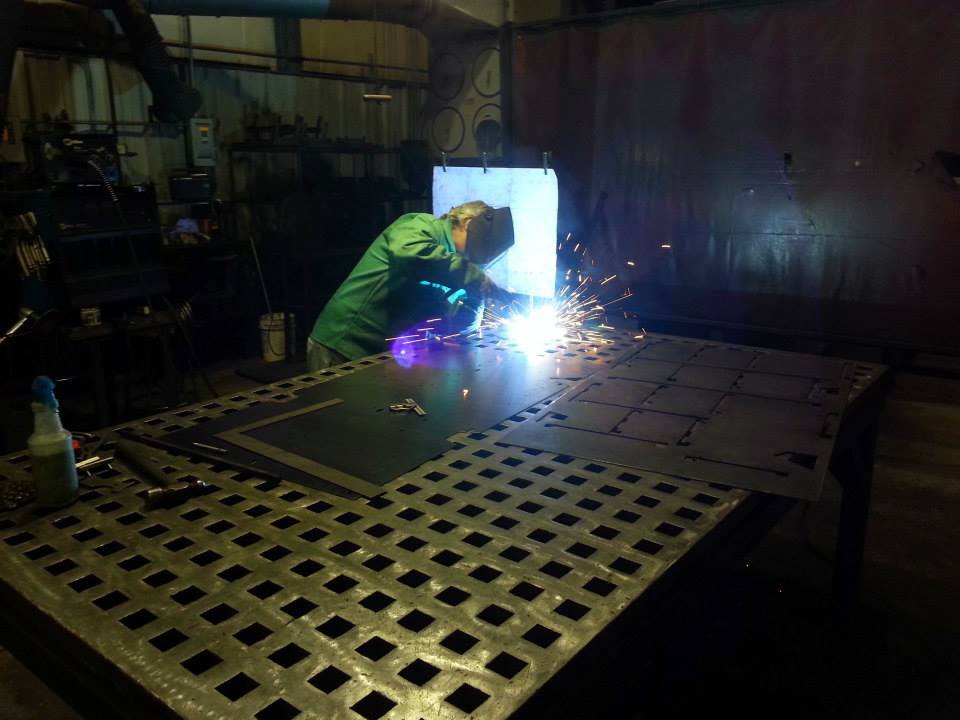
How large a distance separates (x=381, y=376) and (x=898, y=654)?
1.64 metres

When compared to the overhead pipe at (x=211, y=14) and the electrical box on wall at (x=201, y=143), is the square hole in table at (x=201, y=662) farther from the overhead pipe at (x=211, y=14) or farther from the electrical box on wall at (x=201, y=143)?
the electrical box on wall at (x=201, y=143)

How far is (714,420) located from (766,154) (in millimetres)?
1864

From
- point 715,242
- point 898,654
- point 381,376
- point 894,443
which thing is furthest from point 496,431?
point 894,443

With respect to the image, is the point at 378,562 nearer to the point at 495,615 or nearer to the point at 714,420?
the point at 495,615

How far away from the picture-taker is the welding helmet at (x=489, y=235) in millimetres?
2451

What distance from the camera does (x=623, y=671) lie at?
0.94 meters

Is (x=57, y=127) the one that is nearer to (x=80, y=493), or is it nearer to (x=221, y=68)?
(x=221, y=68)

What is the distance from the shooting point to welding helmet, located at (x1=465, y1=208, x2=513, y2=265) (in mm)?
2451

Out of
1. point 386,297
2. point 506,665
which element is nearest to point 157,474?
point 506,665

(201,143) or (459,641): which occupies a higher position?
(201,143)

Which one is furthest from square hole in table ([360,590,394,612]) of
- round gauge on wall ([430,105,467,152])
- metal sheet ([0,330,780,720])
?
round gauge on wall ([430,105,467,152])

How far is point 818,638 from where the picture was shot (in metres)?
2.11

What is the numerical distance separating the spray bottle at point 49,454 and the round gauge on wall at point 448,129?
360 cm

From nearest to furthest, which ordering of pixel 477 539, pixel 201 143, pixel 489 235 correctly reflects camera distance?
pixel 477 539 → pixel 489 235 → pixel 201 143
